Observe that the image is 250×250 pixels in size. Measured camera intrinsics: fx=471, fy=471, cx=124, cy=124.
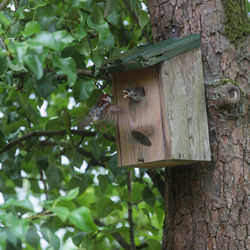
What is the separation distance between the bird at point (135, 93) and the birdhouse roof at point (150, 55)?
0.33 ft

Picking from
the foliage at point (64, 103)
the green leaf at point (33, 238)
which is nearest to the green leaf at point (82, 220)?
the foliage at point (64, 103)

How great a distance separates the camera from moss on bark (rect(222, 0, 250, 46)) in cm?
229

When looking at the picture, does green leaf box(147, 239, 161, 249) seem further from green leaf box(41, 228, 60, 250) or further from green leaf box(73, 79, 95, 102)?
green leaf box(41, 228, 60, 250)

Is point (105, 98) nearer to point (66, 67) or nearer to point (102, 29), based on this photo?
point (102, 29)

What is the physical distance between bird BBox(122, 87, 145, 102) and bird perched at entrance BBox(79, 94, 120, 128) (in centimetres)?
12

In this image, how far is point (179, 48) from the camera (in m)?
2.12

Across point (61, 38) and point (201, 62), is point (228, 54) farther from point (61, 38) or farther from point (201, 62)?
point (61, 38)

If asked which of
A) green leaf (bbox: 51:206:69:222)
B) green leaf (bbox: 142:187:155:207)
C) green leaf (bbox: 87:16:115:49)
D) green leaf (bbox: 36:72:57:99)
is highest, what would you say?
green leaf (bbox: 87:16:115:49)

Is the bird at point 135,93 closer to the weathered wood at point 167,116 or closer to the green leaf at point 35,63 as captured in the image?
the weathered wood at point 167,116

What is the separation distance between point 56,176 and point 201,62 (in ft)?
3.95

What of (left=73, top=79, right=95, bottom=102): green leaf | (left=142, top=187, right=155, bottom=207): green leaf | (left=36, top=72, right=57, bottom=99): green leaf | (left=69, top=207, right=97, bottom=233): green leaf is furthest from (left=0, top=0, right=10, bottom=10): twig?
(left=142, top=187, right=155, bottom=207): green leaf

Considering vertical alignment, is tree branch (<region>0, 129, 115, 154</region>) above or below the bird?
below

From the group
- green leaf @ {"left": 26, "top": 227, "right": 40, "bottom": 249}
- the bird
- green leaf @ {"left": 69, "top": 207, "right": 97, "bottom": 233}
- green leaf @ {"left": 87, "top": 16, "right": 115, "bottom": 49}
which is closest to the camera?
green leaf @ {"left": 69, "top": 207, "right": 97, "bottom": 233}

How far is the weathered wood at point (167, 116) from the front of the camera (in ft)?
6.67
